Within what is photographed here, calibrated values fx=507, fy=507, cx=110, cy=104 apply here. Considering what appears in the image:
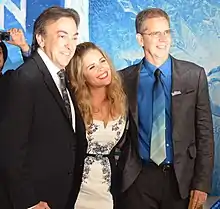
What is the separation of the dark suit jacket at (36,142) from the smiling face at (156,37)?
22.3 inches

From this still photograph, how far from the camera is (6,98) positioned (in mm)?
2049

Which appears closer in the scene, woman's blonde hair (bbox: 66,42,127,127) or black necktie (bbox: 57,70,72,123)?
black necktie (bbox: 57,70,72,123)

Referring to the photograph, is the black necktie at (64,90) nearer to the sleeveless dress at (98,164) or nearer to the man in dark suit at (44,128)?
the man in dark suit at (44,128)

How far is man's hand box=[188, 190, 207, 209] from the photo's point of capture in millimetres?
2539

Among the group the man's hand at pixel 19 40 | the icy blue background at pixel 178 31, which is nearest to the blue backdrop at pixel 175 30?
the icy blue background at pixel 178 31

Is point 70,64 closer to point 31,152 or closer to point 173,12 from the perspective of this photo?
point 31,152

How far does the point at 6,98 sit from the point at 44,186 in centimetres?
42

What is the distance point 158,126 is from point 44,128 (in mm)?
655

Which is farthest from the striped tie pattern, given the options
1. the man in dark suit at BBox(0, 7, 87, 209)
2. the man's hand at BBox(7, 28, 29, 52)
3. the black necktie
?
the man's hand at BBox(7, 28, 29, 52)

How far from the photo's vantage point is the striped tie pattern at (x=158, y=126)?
249 centimetres

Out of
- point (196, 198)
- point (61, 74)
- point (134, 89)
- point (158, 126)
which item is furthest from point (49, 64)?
point (196, 198)

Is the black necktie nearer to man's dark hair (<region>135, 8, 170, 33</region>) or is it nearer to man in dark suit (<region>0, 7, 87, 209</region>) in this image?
man in dark suit (<region>0, 7, 87, 209</region>)

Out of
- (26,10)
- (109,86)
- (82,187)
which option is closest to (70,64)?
(109,86)

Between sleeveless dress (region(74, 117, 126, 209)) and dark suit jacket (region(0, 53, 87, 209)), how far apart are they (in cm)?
21
